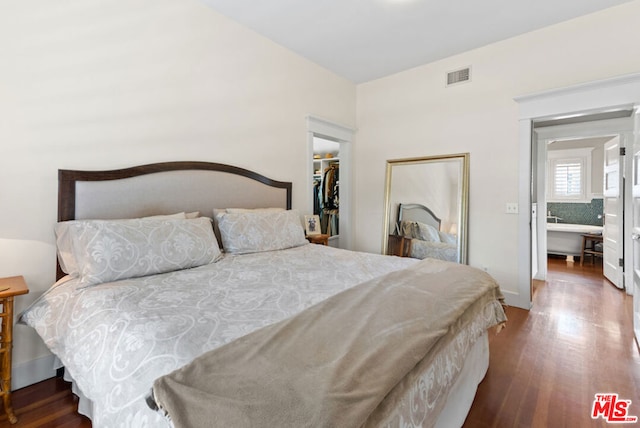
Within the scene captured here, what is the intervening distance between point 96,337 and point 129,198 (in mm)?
1276

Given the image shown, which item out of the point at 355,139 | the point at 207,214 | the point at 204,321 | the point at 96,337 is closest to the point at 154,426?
the point at 204,321

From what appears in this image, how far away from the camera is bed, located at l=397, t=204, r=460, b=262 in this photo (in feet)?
11.6

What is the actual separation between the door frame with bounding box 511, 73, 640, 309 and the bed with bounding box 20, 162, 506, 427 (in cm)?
164

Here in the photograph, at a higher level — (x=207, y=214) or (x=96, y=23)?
(x=96, y=23)

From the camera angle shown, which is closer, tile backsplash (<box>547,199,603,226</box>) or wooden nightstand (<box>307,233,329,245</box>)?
wooden nightstand (<box>307,233,329,245</box>)

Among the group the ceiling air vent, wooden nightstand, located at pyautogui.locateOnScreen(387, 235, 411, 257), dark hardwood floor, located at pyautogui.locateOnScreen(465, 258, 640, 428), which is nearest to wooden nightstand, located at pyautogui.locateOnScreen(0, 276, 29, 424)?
dark hardwood floor, located at pyautogui.locateOnScreen(465, 258, 640, 428)

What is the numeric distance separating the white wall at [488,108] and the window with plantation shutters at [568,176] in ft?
13.1

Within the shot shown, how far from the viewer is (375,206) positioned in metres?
4.22

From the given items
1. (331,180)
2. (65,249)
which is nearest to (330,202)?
(331,180)

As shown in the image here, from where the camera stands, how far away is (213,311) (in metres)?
1.18

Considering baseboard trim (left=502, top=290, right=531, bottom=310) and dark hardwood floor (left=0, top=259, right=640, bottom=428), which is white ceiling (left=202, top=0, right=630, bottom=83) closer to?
baseboard trim (left=502, top=290, right=531, bottom=310)

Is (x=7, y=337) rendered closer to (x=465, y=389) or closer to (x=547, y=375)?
(x=465, y=389)

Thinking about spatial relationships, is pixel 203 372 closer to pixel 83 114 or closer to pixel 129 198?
pixel 129 198

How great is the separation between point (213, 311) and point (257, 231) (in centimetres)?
131
